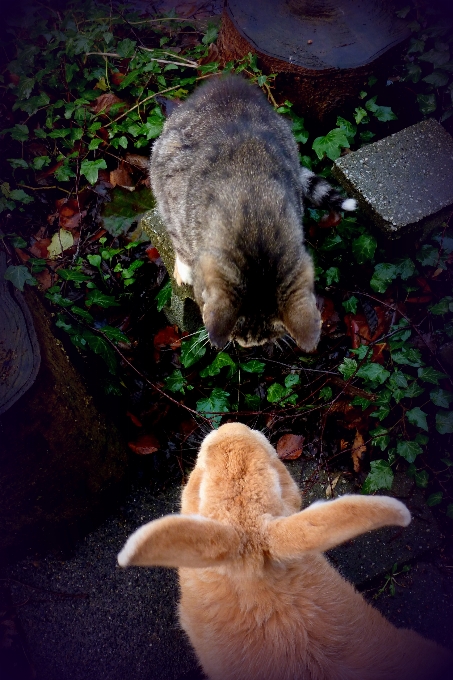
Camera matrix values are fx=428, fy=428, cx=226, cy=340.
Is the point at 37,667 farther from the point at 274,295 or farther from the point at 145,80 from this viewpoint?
the point at 145,80

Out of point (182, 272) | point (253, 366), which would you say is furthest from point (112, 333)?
point (253, 366)

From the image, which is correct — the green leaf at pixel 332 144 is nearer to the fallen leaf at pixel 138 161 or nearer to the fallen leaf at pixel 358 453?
the fallen leaf at pixel 138 161

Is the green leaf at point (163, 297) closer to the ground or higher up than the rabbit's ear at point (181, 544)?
closer to the ground

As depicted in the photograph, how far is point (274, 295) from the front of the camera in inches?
97.7

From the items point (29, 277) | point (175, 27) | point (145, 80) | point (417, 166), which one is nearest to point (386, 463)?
point (417, 166)

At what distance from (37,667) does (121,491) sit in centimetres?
126

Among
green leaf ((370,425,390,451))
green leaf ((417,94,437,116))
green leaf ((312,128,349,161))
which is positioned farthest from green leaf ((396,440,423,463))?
green leaf ((417,94,437,116))

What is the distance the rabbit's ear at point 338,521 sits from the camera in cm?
146

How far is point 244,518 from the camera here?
5.72 feet

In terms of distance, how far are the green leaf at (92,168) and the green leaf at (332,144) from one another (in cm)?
177

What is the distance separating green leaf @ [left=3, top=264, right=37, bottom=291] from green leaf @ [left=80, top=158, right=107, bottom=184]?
1.23 metres

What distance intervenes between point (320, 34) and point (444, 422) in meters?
3.01

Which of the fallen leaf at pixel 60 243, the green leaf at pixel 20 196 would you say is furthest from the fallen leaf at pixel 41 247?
the green leaf at pixel 20 196

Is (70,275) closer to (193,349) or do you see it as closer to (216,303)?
(193,349)
